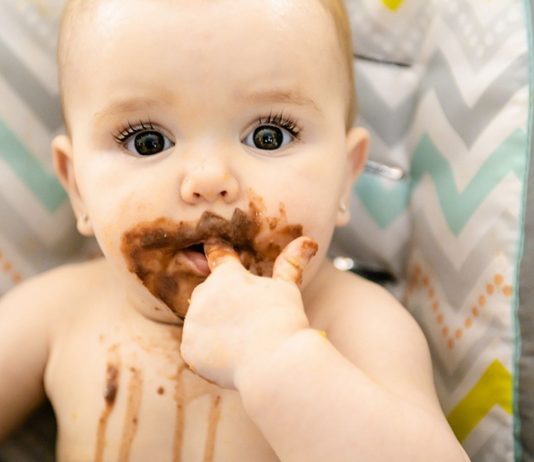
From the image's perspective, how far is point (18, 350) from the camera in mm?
1021

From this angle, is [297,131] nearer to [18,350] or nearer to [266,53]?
[266,53]

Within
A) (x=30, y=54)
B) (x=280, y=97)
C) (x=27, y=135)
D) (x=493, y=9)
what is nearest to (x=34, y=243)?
(x=27, y=135)

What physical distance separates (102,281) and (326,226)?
0.34m

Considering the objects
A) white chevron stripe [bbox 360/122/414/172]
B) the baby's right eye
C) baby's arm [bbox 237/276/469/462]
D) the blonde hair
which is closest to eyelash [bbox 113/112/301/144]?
the baby's right eye

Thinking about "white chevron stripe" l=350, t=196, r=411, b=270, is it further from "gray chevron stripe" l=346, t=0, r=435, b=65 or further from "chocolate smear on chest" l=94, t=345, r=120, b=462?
"chocolate smear on chest" l=94, t=345, r=120, b=462

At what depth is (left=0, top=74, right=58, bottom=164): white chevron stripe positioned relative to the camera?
113 cm

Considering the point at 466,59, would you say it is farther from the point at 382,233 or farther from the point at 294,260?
the point at 294,260

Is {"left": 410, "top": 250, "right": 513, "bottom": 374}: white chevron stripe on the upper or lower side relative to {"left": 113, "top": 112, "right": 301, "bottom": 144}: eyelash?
lower

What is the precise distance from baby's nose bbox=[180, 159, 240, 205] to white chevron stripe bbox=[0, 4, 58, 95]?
1.35 ft

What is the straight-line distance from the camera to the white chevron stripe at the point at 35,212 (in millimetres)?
1134

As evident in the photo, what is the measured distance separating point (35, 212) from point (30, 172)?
0.06 m

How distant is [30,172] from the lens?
1.14m

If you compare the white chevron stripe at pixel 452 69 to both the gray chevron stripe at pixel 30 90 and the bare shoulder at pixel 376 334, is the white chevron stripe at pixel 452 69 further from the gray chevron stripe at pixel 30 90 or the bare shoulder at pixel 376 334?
the gray chevron stripe at pixel 30 90

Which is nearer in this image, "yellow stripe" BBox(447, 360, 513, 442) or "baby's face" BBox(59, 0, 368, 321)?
"baby's face" BBox(59, 0, 368, 321)
